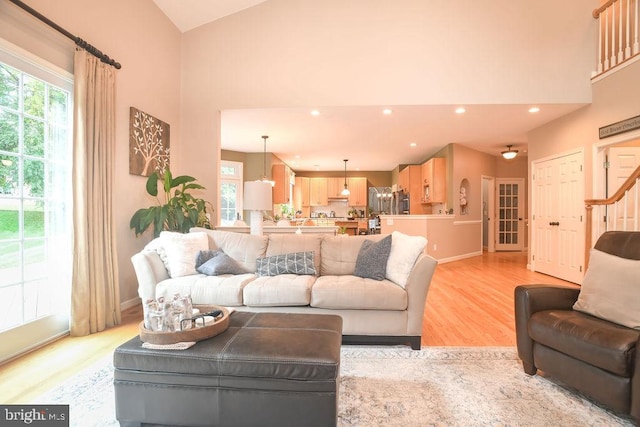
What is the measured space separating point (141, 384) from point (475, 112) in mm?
5240

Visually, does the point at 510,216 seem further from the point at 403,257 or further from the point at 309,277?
the point at 309,277

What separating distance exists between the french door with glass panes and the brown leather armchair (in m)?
7.14

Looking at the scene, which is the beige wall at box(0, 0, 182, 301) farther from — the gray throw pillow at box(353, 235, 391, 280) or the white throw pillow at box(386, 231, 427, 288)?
the white throw pillow at box(386, 231, 427, 288)

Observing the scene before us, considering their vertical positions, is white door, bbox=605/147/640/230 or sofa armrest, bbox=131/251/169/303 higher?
white door, bbox=605/147/640/230

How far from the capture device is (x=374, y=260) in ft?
9.55

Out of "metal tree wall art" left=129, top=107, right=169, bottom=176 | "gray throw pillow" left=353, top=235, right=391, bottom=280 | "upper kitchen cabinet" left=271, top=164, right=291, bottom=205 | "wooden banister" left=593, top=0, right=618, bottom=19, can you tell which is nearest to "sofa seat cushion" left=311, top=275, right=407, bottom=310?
"gray throw pillow" left=353, top=235, right=391, bottom=280

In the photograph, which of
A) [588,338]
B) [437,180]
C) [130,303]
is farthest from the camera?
[437,180]

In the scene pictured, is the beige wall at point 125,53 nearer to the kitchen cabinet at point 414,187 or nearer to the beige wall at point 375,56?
the beige wall at point 375,56

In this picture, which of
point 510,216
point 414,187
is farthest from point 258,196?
point 510,216

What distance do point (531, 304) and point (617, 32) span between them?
4766 mm

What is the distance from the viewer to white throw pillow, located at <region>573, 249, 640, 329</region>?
5.93 ft

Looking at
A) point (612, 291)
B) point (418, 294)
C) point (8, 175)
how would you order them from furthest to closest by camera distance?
point (418, 294)
point (8, 175)
point (612, 291)

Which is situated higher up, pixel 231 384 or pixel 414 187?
A: pixel 414 187

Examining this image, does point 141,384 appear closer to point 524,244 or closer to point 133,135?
point 133,135
